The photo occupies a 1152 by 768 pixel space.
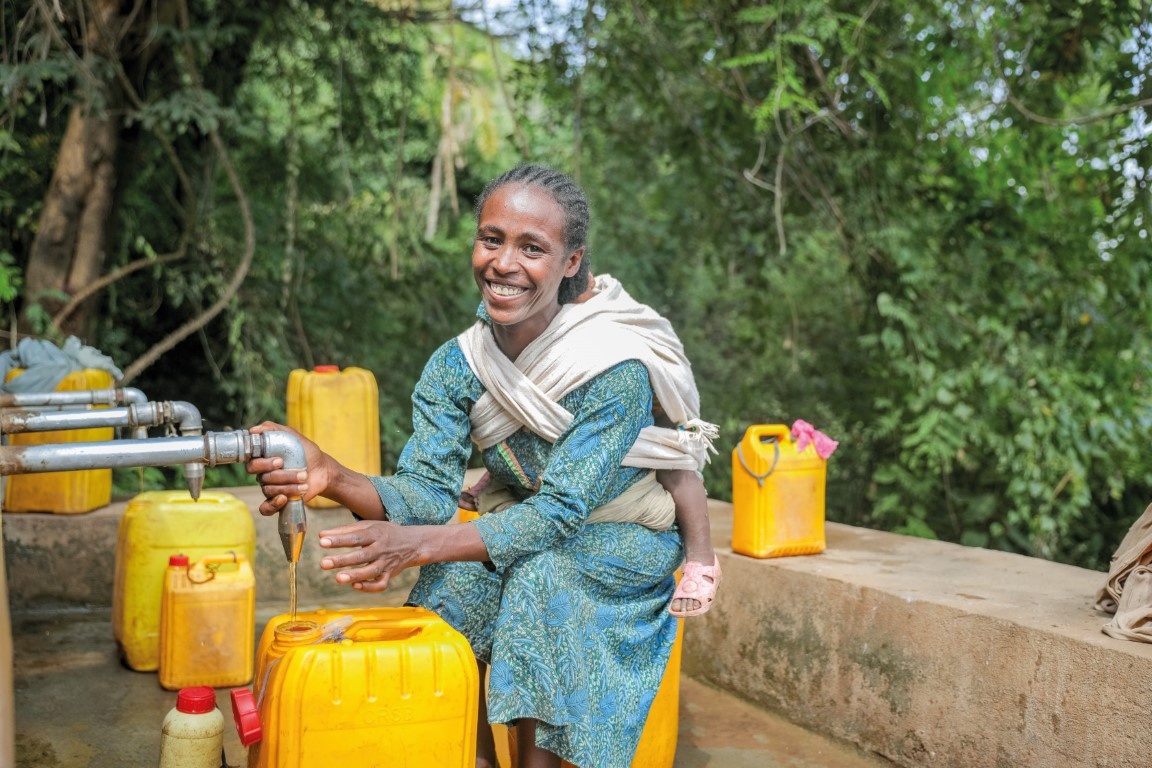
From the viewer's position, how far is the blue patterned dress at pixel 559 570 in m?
2.08

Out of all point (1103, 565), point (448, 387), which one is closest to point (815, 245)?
point (1103, 565)

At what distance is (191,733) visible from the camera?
2078 millimetres

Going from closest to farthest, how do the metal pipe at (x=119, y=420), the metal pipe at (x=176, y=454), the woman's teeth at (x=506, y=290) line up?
the metal pipe at (x=176, y=454) < the metal pipe at (x=119, y=420) < the woman's teeth at (x=506, y=290)

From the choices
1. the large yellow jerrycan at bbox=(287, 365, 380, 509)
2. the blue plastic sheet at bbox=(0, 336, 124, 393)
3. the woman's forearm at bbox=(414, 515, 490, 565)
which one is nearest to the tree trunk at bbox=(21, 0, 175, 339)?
the blue plastic sheet at bbox=(0, 336, 124, 393)

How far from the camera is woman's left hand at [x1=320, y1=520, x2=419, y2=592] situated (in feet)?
6.04

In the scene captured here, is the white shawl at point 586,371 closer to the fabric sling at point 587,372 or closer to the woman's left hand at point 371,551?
the fabric sling at point 587,372

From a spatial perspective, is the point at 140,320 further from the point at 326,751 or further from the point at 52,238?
the point at 326,751

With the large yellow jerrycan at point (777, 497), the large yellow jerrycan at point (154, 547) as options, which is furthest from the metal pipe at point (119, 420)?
the large yellow jerrycan at point (777, 497)

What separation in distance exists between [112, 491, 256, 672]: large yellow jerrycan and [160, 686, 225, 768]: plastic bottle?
1.40 meters

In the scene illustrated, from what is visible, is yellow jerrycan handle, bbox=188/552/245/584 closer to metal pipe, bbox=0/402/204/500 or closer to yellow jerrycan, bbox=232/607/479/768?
metal pipe, bbox=0/402/204/500

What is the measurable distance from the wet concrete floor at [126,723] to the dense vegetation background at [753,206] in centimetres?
137

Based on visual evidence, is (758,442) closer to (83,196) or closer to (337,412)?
(337,412)

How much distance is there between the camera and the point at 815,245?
7.33m

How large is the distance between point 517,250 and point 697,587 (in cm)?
79
